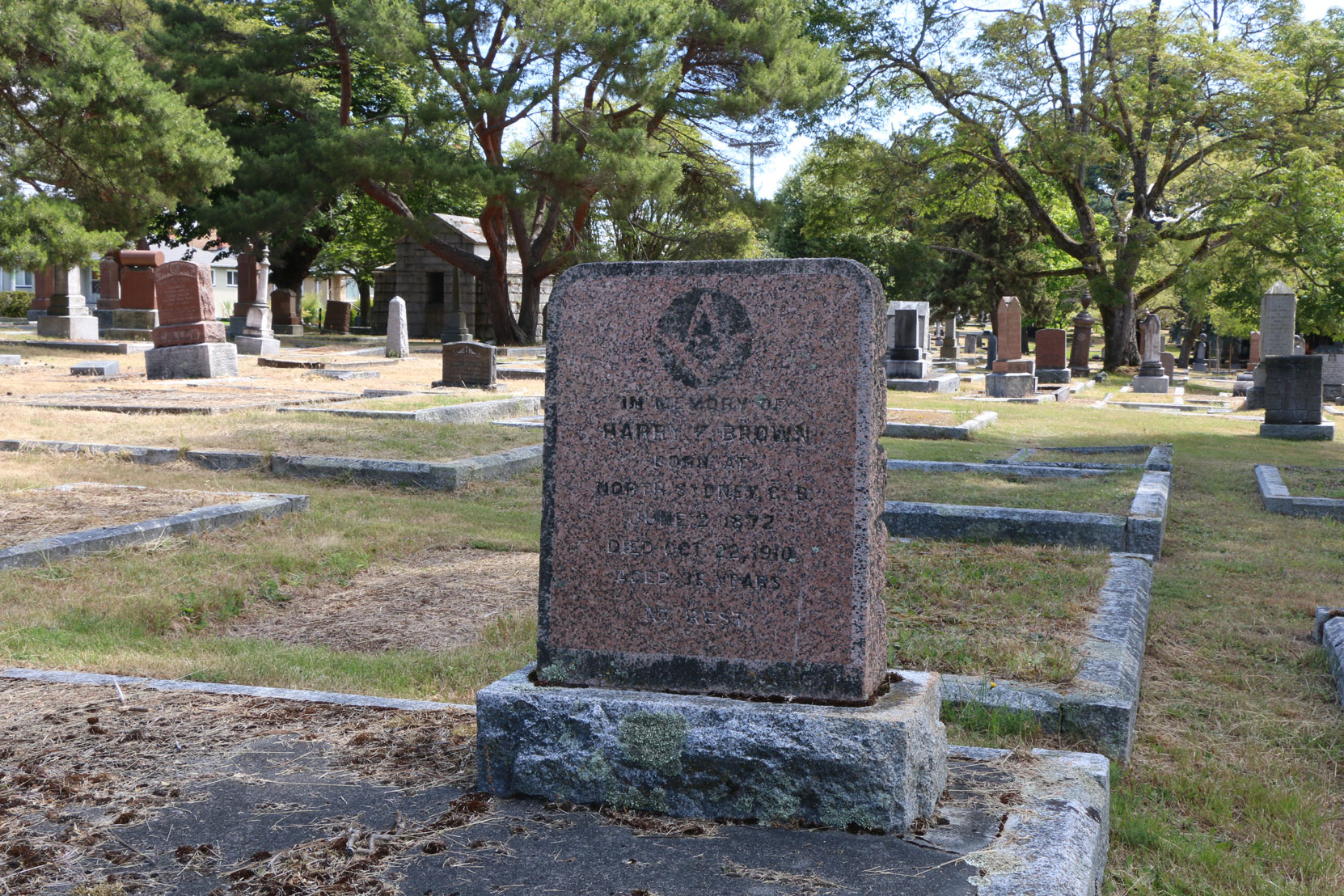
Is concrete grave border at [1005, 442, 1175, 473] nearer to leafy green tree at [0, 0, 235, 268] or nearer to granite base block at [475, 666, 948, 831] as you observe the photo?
granite base block at [475, 666, 948, 831]

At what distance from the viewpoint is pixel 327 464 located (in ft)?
31.1

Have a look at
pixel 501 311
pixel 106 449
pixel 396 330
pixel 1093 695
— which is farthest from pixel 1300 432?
pixel 501 311

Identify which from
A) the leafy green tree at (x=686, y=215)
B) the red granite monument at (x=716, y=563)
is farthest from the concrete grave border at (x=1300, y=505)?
the leafy green tree at (x=686, y=215)

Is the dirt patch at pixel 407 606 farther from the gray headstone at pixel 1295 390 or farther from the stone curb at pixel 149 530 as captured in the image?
the gray headstone at pixel 1295 390

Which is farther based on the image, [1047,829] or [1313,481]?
[1313,481]

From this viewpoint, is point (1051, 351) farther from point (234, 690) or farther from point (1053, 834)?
point (1053, 834)

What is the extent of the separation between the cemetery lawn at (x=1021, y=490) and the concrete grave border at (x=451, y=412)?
5798mm

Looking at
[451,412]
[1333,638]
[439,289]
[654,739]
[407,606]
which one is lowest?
[407,606]

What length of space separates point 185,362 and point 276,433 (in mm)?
8724

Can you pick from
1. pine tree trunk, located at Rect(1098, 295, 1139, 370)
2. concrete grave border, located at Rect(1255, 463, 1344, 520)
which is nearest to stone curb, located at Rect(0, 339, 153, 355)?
concrete grave border, located at Rect(1255, 463, 1344, 520)

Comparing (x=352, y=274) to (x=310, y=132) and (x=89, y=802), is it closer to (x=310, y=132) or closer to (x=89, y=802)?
(x=310, y=132)

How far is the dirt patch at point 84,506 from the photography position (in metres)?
6.72

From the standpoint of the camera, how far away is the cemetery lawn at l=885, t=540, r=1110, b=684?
4.40 m

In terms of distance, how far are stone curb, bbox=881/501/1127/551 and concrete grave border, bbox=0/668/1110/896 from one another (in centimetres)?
374
